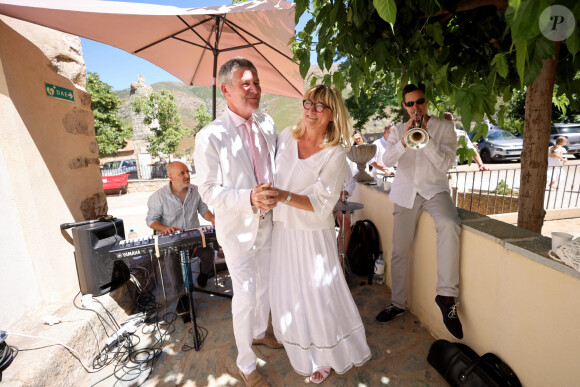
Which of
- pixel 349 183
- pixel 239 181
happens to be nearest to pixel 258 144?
pixel 239 181

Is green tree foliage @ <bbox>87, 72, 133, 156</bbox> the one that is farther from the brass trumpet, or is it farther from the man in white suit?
the brass trumpet

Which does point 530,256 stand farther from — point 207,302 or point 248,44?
point 248,44

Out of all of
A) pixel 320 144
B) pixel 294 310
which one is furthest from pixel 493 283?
pixel 320 144

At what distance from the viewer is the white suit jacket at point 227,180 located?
82.3 inches

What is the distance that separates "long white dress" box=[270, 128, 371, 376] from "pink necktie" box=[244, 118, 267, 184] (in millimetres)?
138

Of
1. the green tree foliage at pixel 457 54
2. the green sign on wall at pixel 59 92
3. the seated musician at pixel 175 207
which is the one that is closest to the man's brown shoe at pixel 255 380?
the seated musician at pixel 175 207

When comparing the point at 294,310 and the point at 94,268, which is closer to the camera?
the point at 294,310

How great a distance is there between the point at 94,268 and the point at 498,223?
156 inches

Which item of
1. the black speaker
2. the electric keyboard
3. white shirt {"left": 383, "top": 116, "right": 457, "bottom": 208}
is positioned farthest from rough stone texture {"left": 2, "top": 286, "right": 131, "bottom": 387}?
white shirt {"left": 383, "top": 116, "right": 457, "bottom": 208}

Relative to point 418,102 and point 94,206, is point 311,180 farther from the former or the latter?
point 94,206

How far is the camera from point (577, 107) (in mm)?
2002

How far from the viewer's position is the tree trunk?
7.19 feet

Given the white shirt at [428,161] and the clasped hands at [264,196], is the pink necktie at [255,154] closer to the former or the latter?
the clasped hands at [264,196]

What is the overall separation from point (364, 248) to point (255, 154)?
2.48m
